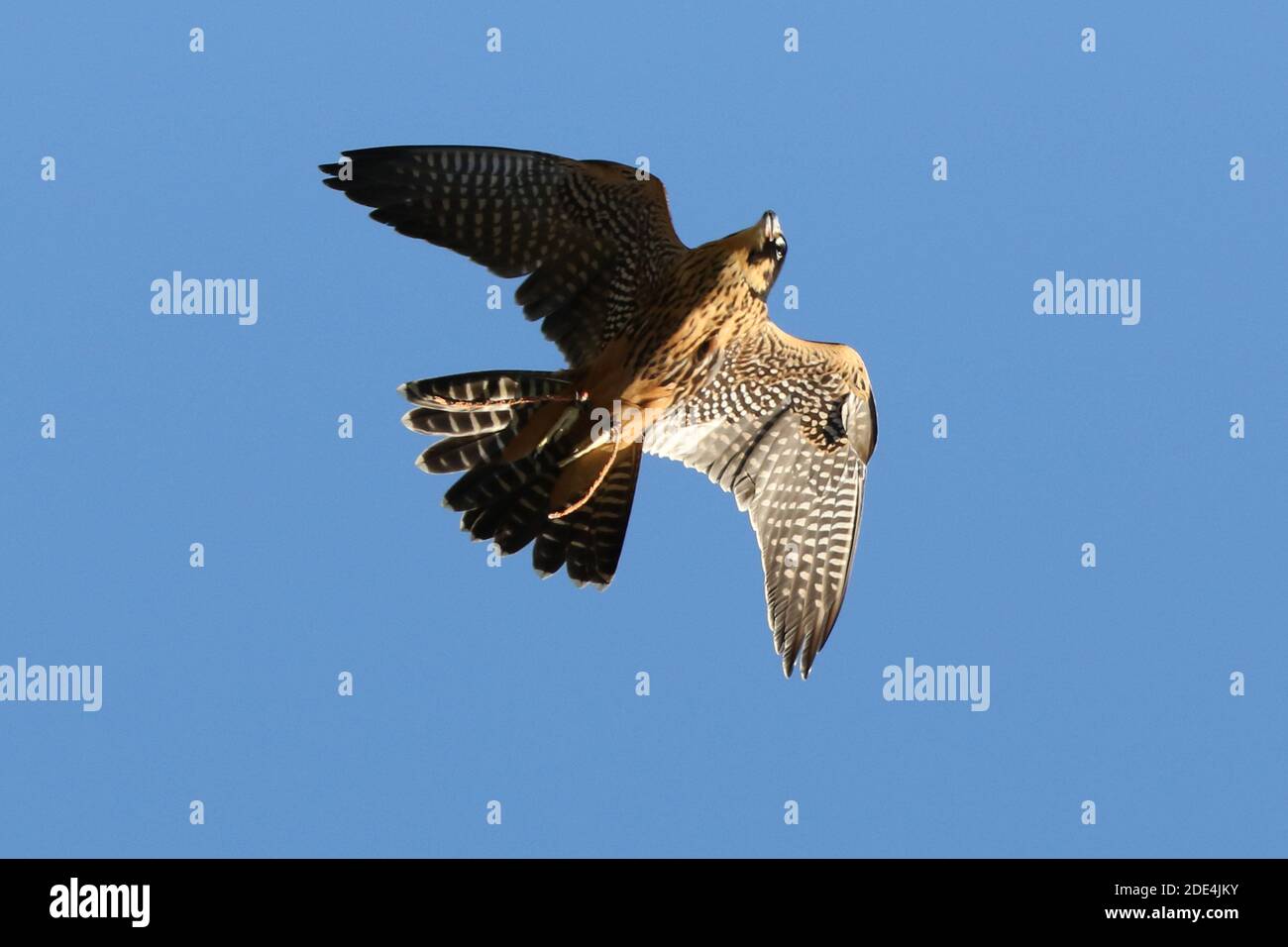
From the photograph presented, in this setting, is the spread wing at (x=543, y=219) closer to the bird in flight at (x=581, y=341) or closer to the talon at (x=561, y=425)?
the bird in flight at (x=581, y=341)

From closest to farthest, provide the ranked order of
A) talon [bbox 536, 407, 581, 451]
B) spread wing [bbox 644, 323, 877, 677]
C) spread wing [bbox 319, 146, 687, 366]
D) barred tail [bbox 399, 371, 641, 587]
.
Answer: spread wing [bbox 319, 146, 687, 366], barred tail [bbox 399, 371, 641, 587], talon [bbox 536, 407, 581, 451], spread wing [bbox 644, 323, 877, 677]

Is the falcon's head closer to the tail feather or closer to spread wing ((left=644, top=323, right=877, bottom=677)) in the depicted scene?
spread wing ((left=644, top=323, right=877, bottom=677))

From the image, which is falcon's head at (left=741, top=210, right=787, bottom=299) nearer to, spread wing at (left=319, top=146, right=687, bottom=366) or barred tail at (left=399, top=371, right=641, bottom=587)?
spread wing at (left=319, top=146, right=687, bottom=366)

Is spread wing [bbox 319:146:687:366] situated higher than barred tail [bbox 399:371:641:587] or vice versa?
spread wing [bbox 319:146:687:366]

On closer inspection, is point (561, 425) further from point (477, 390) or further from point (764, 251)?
point (764, 251)

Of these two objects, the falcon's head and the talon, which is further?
the talon

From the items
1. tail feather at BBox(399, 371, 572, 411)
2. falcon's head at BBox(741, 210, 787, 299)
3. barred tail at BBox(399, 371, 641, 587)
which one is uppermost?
falcon's head at BBox(741, 210, 787, 299)

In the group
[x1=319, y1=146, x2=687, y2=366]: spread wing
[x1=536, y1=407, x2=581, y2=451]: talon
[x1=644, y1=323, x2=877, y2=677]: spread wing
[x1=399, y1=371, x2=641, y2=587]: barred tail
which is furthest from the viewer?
[x1=644, y1=323, x2=877, y2=677]: spread wing

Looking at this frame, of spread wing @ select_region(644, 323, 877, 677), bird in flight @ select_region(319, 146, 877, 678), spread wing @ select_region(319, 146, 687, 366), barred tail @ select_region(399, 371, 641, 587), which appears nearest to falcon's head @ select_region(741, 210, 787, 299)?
bird in flight @ select_region(319, 146, 877, 678)
